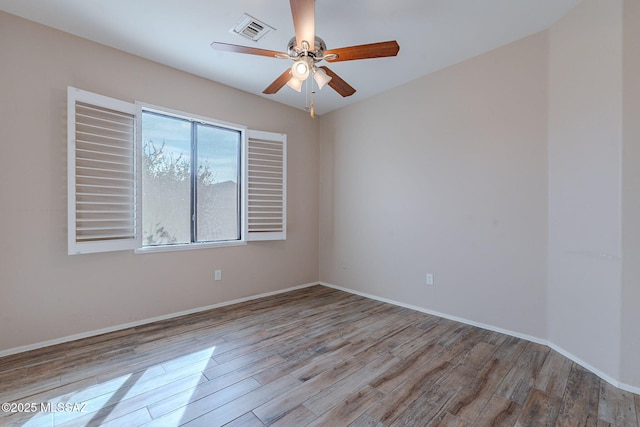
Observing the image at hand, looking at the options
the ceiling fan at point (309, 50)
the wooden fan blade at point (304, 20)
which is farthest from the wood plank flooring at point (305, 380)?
the wooden fan blade at point (304, 20)

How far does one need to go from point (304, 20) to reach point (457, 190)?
7.57ft

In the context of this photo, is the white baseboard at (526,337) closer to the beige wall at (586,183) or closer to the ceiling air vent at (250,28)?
the beige wall at (586,183)

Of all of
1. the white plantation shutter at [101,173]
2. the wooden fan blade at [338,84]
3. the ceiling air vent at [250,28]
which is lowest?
the white plantation shutter at [101,173]

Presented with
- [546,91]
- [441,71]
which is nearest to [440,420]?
[546,91]

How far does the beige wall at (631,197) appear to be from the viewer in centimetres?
188

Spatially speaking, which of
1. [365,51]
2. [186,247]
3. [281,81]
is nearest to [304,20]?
[365,51]

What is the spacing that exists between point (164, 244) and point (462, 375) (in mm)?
3178

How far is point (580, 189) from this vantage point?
223 centimetres

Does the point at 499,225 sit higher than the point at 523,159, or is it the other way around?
the point at 523,159

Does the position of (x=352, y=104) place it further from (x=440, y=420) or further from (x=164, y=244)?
(x=440, y=420)

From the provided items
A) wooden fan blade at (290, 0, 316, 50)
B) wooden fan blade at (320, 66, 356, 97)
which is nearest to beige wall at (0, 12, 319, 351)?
wooden fan blade at (320, 66, 356, 97)

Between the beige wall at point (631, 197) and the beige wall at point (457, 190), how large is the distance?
1.99ft

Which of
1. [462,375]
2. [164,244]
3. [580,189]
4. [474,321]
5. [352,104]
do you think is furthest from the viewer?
[352,104]

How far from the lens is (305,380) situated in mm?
2004
